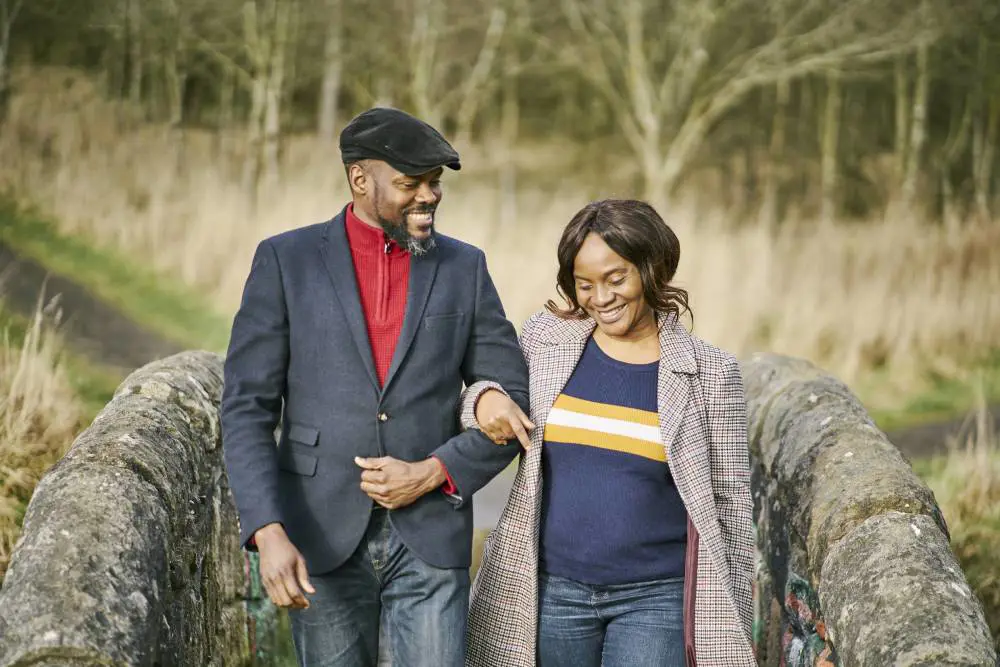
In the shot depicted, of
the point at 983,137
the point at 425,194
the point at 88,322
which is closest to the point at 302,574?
the point at 425,194

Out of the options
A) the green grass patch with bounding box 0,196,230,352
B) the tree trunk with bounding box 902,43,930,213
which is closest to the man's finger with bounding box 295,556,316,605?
the green grass patch with bounding box 0,196,230,352

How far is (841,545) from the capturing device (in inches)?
130

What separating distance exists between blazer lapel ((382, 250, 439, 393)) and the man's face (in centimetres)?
7

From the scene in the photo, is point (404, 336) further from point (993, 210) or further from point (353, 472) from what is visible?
point (993, 210)

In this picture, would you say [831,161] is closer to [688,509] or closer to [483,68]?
[483,68]

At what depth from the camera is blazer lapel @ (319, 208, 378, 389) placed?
308 centimetres

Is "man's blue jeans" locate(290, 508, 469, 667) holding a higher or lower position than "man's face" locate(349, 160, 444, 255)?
lower

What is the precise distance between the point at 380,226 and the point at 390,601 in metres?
0.96

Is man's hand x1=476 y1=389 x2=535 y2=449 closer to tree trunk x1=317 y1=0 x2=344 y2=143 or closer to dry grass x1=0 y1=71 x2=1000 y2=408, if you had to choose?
dry grass x1=0 y1=71 x2=1000 y2=408

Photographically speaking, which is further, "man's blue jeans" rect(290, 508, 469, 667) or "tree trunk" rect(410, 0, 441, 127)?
"tree trunk" rect(410, 0, 441, 127)

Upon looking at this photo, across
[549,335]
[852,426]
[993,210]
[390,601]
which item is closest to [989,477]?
[852,426]

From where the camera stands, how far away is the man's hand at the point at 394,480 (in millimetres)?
3025

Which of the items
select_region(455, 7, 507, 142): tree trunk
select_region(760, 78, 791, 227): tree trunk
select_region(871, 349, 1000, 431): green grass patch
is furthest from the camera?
select_region(760, 78, 791, 227): tree trunk

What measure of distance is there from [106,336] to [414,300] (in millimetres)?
6480
